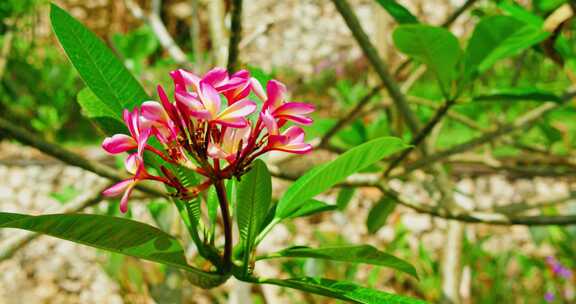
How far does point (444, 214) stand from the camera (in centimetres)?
67

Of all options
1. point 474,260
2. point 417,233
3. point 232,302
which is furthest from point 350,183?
point 417,233

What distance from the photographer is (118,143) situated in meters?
0.35

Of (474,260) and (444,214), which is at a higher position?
(444,214)

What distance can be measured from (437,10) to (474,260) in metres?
2.85

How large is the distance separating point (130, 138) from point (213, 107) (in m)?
0.06

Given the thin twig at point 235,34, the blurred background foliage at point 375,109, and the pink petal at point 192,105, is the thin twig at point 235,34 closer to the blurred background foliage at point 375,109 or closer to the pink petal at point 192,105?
the blurred background foliage at point 375,109

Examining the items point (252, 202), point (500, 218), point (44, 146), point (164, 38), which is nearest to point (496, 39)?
point (500, 218)

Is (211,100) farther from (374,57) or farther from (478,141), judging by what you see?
(478,141)

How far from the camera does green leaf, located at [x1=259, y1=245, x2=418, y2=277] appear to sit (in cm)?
40

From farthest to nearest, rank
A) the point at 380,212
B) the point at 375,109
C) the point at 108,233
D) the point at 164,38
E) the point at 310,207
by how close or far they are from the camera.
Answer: the point at 164,38 → the point at 375,109 → the point at 380,212 → the point at 310,207 → the point at 108,233

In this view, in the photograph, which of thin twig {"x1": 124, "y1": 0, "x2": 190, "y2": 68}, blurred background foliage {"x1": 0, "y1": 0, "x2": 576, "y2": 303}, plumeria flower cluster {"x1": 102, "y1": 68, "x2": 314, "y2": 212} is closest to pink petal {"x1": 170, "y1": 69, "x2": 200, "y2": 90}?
plumeria flower cluster {"x1": 102, "y1": 68, "x2": 314, "y2": 212}

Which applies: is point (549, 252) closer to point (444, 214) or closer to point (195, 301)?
point (195, 301)

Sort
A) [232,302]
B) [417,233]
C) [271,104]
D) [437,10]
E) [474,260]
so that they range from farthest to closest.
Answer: [437,10] → [417,233] → [474,260] → [232,302] → [271,104]

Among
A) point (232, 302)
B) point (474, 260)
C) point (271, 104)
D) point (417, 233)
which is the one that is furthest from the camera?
point (417, 233)
